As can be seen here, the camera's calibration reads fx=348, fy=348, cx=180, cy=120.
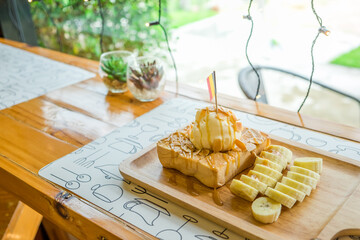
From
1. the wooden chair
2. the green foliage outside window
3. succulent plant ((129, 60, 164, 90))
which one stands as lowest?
the wooden chair

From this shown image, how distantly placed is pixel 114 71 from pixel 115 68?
0.01 m

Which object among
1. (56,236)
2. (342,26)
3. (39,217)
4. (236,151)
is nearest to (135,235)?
(236,151)

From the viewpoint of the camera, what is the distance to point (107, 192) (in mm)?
872

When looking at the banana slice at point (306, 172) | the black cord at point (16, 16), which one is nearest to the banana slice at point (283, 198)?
the banana slice at point (306, 172)

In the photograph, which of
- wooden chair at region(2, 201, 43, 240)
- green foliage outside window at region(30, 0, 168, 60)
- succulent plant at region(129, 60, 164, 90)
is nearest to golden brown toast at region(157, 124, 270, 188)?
succulent plant at region(129, 60, 164, 90)

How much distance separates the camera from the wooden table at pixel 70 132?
0.83 metres

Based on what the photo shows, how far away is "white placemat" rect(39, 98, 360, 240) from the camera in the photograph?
763mm

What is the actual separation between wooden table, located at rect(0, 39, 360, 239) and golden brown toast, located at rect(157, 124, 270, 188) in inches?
8.0

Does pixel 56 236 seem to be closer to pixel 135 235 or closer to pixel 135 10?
pixel 135 235

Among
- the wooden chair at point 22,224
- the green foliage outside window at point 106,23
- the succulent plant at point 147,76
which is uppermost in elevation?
the succulent plant at point 147,76

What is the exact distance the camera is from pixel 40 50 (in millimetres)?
2088

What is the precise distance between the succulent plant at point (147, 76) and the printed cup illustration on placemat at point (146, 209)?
1.92ft

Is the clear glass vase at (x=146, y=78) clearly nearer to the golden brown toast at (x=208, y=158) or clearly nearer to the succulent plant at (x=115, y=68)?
the succulent plant at (x=115, y=68)

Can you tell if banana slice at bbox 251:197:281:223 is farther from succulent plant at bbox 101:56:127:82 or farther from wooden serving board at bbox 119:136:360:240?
succulent plant at bbox 101:56:127:82
